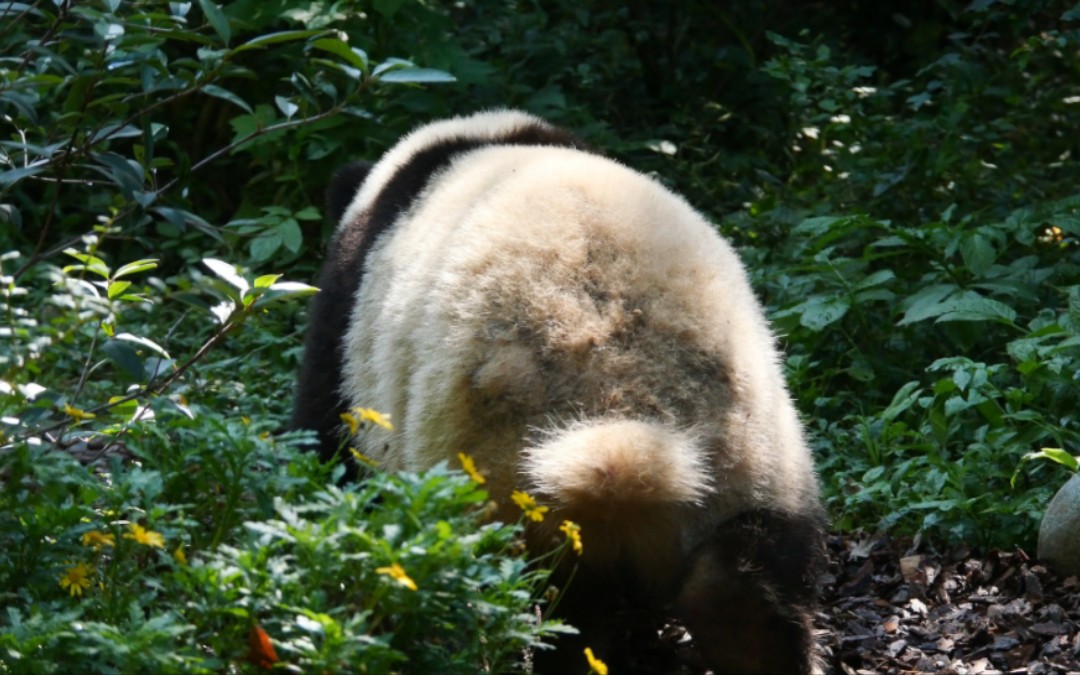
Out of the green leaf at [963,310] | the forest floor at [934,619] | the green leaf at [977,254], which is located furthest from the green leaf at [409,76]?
the green leaf at [977,254]

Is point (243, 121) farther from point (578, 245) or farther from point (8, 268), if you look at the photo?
point (578, 245)

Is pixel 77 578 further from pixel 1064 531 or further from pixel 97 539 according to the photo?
pixel 1064 531

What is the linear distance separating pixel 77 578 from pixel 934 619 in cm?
231

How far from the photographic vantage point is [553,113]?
267 inches

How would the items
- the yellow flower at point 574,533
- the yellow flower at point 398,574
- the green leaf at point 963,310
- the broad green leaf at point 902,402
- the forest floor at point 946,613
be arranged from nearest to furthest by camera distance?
the yellow flower at point 398,574, the yellow flower at point 574,533, the forest floor at point 946,613, the broad green leaf at point 902,402, the green leaf at point 963,310

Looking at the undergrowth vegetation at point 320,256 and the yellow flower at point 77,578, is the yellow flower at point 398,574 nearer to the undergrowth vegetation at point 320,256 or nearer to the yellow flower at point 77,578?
the undergrowth vegetation at point 320,256

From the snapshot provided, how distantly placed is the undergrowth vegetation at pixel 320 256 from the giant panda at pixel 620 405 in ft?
0.71

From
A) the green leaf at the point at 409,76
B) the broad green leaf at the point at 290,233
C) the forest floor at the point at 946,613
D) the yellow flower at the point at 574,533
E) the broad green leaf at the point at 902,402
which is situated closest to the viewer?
the yellow flower at the point at 574,533

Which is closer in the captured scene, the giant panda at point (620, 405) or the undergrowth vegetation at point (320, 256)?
the undergrowth vegetation at point (320, 256)

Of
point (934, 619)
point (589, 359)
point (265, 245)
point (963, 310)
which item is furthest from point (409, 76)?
point (265, 245)

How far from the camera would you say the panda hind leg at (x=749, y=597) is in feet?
9.62

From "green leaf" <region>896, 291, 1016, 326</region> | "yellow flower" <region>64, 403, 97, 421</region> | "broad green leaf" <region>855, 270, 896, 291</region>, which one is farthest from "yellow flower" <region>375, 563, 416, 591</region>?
"broad green leaf" <region>855, 270, 896, 291</region>

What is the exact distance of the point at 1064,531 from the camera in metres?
3.67

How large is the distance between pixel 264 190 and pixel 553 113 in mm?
1580
